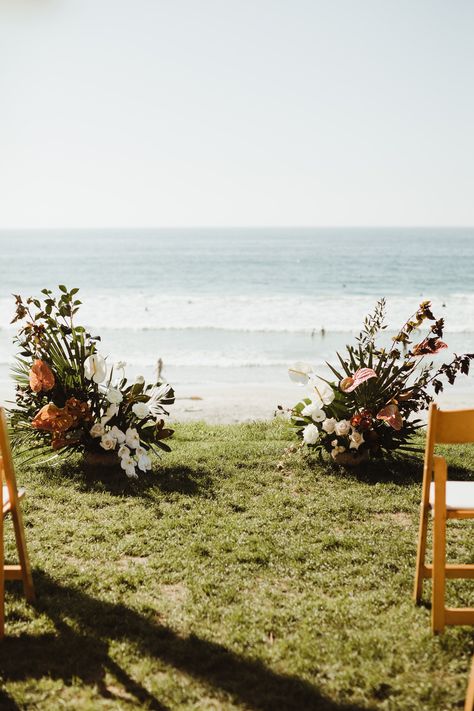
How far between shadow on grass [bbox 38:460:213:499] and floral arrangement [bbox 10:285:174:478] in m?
0.13

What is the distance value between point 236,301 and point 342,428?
90.8 feet

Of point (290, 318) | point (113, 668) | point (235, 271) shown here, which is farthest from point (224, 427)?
point (235, 271)

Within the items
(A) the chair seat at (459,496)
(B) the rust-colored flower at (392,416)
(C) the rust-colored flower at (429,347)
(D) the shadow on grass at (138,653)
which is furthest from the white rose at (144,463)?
(A) the chair seat at (459,496)

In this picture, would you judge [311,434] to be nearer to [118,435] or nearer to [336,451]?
[336,451]

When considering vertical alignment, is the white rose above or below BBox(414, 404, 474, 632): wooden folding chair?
below

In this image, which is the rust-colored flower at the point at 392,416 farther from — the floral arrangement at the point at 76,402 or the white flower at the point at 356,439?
the floral arrangement at the point at 76,402

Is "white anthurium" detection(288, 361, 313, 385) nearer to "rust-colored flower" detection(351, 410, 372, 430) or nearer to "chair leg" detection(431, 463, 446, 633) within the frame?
"rust-colored flower" detection(351, 410, 372, 430)

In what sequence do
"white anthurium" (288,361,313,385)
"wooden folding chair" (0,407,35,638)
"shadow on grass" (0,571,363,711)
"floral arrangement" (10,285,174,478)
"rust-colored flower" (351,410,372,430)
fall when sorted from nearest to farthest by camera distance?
"shadow on grass" (0,571,363,711)
"wooden folding chair" (0,407,35,638)
"floral arrangement" (10,285,174,478)
"rust-colored flower" (351,410,372,430)
"white anthurium" (288,361,313,385)

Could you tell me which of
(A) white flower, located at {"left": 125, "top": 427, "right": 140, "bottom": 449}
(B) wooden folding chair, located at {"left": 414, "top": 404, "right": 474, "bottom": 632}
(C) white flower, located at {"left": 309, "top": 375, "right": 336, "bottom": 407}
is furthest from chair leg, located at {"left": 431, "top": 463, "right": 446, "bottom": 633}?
(A) white flower, located at {"left": 125, "top": 427, "right": 140, "bottom": 449}

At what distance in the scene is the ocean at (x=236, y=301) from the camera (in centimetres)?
1827

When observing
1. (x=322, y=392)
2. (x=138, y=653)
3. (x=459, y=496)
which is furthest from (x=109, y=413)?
(x=459, y=496)

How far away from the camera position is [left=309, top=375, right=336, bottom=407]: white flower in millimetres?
6203

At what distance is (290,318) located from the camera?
26562mm

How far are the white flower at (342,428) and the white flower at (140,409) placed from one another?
68.6 inches
